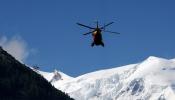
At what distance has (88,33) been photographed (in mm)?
54938

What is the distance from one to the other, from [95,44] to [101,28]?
1.48m

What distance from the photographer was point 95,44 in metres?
55.2

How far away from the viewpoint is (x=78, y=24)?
5341 cm

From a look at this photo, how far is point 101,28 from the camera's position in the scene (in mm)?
54344

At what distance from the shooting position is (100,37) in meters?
54.2

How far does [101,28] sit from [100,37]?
2.22ft

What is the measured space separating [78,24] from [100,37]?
1951 mm

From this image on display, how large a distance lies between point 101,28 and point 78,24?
1901 mm

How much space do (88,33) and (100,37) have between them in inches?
47.1

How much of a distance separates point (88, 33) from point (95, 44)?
3.20 feet
